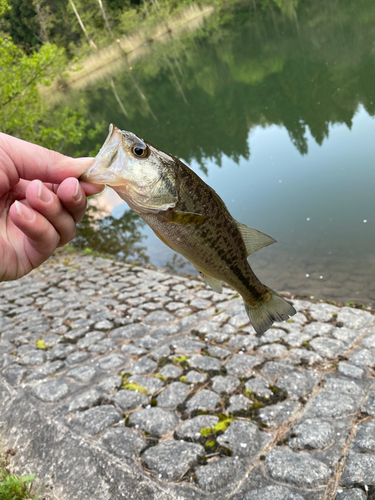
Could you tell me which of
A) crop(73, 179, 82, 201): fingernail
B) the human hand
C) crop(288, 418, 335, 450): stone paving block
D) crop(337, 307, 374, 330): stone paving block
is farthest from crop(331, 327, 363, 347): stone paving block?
crop(73, 179, 82, 201): fingernail

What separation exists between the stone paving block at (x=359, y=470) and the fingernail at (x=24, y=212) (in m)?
3.08

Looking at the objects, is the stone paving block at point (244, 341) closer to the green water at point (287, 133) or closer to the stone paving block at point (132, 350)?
the stone paving block at point (132, 350)

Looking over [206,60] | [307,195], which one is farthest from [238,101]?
[206,60]

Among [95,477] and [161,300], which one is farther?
[161,300]

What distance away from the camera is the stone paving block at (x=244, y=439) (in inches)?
138

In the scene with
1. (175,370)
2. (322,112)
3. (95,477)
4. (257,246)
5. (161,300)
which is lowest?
(322,112)

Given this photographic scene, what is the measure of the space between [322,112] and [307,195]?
24.2ft

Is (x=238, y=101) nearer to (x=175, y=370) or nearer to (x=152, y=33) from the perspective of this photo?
(x=175, y=370)

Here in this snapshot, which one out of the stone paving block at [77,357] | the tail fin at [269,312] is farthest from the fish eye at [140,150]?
the stone paving block at [77,357]

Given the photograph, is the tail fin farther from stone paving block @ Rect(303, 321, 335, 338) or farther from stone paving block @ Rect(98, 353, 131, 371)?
stone paving block @ Rect(303, 321, 335, 338)

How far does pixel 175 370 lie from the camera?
4.88m

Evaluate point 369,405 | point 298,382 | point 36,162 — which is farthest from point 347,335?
point 36,162

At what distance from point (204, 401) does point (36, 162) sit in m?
3.15

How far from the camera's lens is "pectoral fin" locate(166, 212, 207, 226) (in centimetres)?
192
